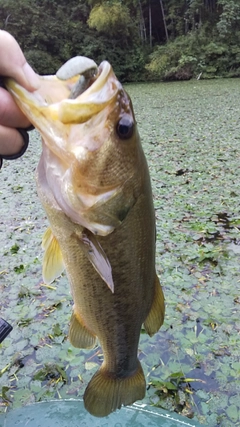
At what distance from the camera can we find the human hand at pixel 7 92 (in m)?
1.03

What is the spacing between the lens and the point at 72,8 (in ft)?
88.8

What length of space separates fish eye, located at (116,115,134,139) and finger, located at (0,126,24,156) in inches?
11.2

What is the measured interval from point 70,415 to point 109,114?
1551 millimetres

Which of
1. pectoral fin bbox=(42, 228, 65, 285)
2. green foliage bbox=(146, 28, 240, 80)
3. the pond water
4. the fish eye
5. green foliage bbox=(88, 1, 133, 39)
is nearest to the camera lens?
the fish eye

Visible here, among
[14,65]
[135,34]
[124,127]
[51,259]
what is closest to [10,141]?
[14,65]

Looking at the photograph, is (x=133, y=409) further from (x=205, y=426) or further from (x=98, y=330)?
(x=98, y=330)

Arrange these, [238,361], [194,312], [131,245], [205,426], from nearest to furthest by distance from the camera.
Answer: [131,245] < [205,426] < [238,361] < [194,312]

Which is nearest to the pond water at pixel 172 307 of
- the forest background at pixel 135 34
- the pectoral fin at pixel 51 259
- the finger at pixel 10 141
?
the pectoral fin at pixel 51 259

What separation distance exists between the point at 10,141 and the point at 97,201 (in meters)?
0.29

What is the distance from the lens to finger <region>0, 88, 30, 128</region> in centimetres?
107

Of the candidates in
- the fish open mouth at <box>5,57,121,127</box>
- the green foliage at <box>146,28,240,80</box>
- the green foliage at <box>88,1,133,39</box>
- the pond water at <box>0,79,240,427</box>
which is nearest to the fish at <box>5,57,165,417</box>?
the fish open mouth at <box>5,57,121,127</box>

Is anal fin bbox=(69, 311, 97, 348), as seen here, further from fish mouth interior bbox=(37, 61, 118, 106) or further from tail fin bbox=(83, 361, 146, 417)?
fish mouth interior bbox=(37, 61, 118, 106)

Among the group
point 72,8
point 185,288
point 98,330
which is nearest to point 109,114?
point 98,330

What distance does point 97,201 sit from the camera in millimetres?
1167
